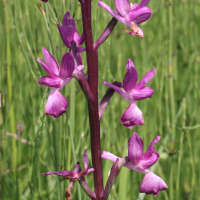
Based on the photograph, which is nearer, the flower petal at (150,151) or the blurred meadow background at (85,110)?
the flower petal at (150,151)

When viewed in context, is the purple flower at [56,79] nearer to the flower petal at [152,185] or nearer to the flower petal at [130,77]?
the flower petal at [130,77]

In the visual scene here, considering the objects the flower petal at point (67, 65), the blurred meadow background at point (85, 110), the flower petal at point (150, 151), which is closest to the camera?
the flower petal at point (67, 65)

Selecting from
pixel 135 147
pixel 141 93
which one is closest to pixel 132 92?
pixel 141 93

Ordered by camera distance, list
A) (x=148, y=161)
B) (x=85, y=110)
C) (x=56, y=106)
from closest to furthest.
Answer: (x=56, y=106), (x=148, y=161), (x=85, y=110)

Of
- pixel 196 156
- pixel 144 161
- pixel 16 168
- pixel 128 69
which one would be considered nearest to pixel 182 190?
pixel 196 156

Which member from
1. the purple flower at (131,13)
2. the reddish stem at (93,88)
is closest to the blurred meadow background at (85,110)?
the reddish stem at (93,88)

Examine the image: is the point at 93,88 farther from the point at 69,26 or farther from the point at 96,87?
the point at 69,26

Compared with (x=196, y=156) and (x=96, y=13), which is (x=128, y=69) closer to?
(x=96, y=13)
